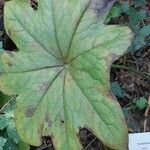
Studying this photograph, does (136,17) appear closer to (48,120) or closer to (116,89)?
(116,89)

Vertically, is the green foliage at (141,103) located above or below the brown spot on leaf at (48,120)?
below

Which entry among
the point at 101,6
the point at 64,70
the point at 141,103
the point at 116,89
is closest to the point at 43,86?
the point at 64,70

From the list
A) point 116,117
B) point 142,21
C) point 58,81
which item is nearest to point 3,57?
point 58,81

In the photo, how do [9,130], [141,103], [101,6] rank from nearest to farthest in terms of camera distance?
[101,6], [9,130], [141,103]

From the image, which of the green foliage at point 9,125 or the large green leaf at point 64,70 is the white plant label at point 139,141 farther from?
the green foliage at point 9,125

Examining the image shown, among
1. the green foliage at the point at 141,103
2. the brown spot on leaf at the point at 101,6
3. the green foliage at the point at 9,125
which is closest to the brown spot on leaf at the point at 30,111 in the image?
the green foliage at the point at 9,125

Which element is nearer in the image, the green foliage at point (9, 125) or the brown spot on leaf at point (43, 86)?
the brown spot on leaf at point (43, 86)

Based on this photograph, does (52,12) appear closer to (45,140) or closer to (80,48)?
(80,48)
